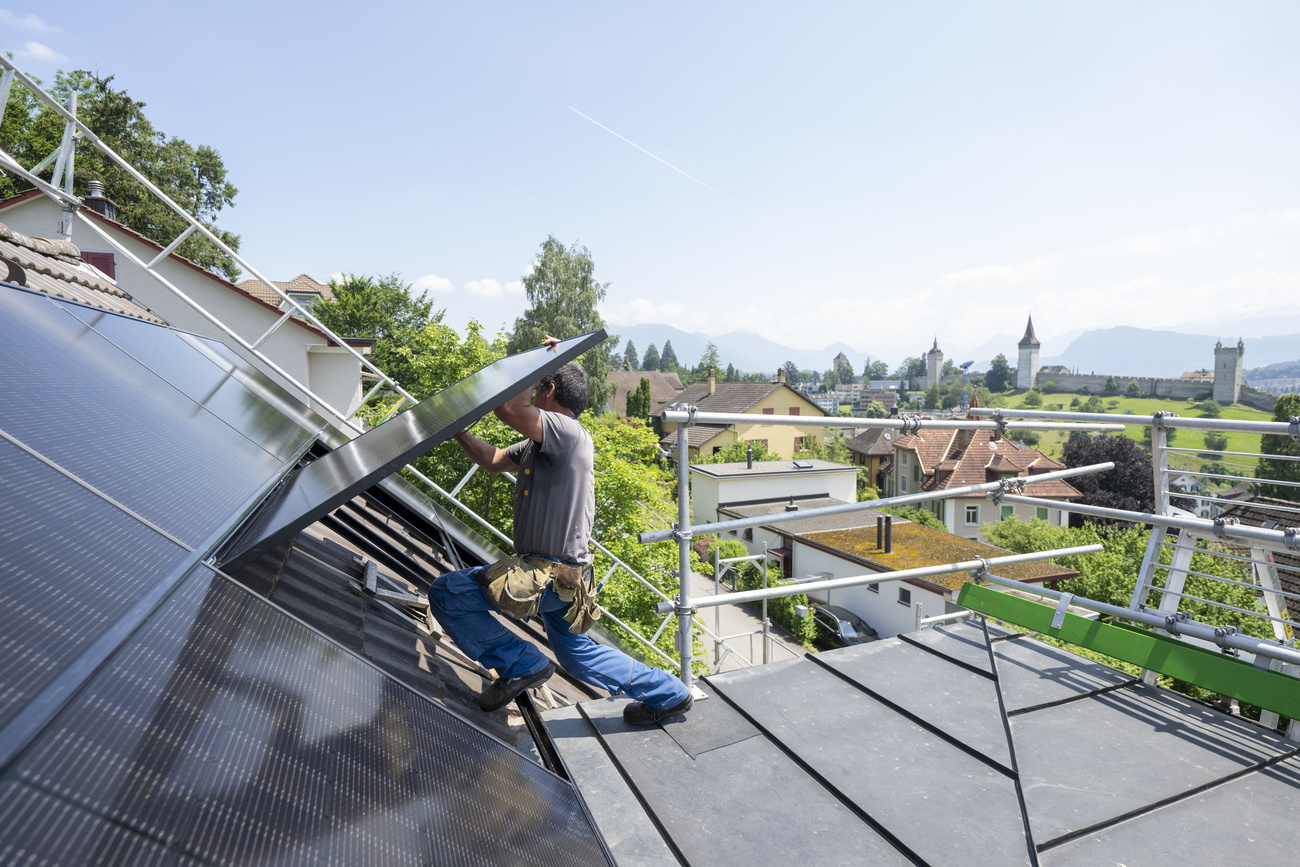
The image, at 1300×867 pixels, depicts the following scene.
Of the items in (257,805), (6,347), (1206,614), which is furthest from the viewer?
(1206,614)

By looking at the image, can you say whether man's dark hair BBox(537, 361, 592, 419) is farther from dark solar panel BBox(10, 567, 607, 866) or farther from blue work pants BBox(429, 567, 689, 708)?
dark solar panel BBox(10, 567, 607, 866)

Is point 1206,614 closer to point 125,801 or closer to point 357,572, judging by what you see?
point 357,572

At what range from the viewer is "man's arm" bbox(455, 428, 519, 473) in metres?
2.56

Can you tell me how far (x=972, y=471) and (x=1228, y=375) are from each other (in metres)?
118

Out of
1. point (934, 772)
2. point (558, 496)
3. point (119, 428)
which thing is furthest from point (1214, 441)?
point (119, 428)

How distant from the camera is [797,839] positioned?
1976 mm

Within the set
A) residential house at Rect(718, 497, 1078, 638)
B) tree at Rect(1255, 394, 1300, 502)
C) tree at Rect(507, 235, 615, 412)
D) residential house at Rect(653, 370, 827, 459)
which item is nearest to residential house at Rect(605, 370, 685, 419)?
residential house at Rect(653, 370, 827, 459)

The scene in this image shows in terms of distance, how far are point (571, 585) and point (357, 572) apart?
5.14 ft

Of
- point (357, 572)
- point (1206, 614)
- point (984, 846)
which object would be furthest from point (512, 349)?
point (984, 846)

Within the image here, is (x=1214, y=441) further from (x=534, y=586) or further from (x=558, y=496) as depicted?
(x=534, y=586)

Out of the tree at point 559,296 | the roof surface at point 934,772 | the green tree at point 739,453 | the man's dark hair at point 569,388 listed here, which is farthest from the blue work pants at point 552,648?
the green tree at point 739,453

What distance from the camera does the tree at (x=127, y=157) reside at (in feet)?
88.2

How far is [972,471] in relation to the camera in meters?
41.5

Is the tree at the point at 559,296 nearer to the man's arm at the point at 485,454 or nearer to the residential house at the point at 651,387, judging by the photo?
the man's arm at the point at 485,454
